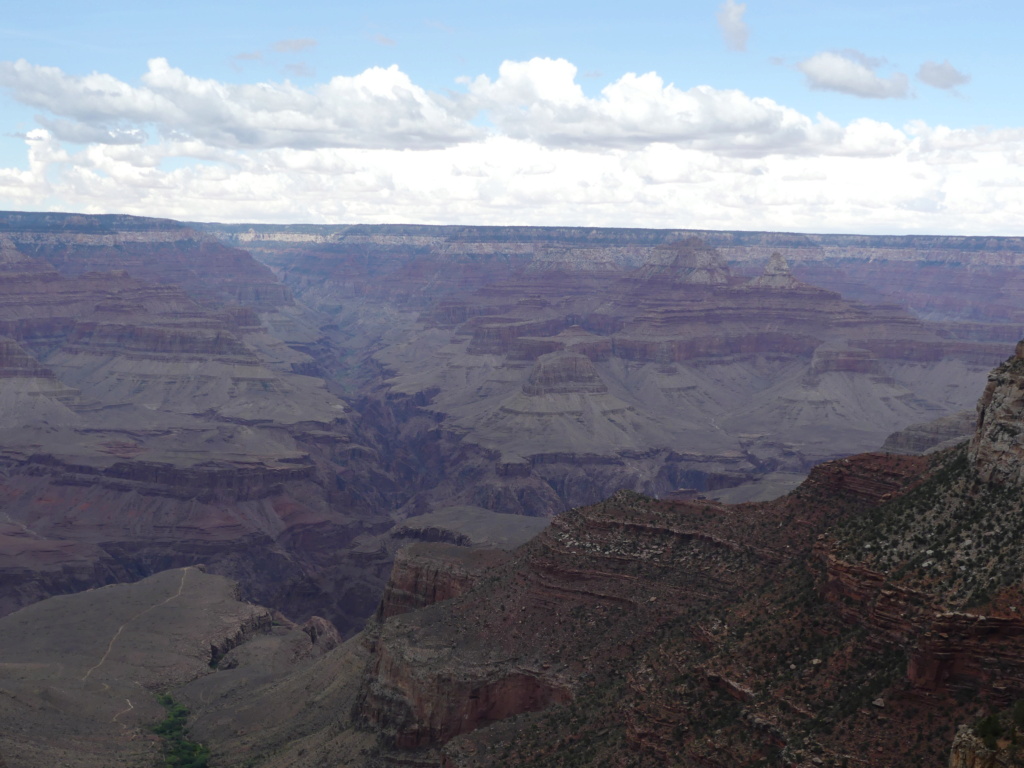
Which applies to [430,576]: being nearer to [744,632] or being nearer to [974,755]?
[744,632]

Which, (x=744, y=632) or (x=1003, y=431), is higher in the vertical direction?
(x=1003, y=431)

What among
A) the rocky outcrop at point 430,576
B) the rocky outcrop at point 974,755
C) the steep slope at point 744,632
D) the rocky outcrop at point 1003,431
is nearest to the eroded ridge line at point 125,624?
the rocky outcrop at point 430,576

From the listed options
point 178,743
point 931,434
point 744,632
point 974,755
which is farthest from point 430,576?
point 931,434

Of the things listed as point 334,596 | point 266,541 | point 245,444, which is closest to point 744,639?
point 334,596

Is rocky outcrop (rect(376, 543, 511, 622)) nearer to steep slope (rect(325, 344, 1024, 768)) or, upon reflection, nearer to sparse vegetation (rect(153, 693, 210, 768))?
steep slope (rect(325, 344, 1024, 768))

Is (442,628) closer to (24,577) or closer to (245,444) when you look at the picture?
(24,577)

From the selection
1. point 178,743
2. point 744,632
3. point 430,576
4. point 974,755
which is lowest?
point 178,743

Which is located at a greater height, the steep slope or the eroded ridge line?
the steep slope

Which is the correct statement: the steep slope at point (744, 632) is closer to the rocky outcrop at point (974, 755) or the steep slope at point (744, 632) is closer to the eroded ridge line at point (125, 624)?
the rocky outcrop at point (974, 755)

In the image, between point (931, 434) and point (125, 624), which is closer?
point (125, 624)

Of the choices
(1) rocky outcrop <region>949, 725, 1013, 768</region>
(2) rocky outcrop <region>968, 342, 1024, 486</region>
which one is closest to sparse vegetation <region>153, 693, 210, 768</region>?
A: (2) rocky outcrop <region>968, 342, 1024, 486</region>

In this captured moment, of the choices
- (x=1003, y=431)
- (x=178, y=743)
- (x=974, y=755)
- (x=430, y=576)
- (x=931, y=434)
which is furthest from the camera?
(x=931, y=434)
